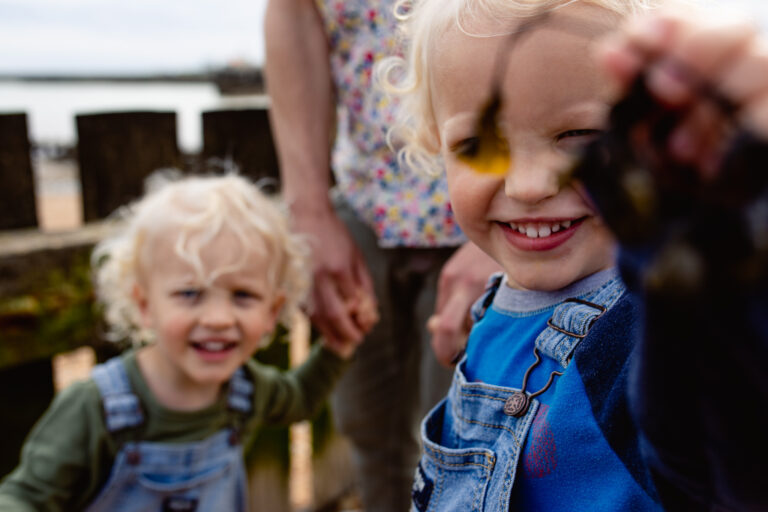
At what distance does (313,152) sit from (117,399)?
0.81 m

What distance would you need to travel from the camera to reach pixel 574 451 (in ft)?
2.60

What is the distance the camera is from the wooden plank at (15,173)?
6.06ft

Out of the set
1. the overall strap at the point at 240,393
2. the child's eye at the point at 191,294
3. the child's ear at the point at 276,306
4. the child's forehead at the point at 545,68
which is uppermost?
the child's forehead at the point at 545,68

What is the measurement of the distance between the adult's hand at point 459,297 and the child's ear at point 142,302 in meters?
0.82

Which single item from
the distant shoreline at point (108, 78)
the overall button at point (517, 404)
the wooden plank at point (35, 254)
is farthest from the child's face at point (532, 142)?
the distant shoreline at point (108, 78)

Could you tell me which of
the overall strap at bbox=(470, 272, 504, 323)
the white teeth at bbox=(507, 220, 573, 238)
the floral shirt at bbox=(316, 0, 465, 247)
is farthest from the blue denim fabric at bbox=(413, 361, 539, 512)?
the floral shirt at bbox=(316, 0, 465, 247)

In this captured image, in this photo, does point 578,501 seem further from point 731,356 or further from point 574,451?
point 731,356

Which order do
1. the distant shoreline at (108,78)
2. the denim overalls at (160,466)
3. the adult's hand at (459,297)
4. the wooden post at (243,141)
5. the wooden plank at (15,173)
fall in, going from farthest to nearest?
the distant shoreline at (108,78) < the wooden post at (243,141) < the wooden plank at (15,173) < the denim overalls at (160,466) < the adult's hand at (459,297)

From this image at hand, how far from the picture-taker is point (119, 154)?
2.07 m

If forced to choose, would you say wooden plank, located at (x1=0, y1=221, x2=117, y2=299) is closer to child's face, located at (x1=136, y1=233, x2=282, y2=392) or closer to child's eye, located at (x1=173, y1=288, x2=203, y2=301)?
child's face, located at (x1=136, y1=233, x2=282, y2=392)

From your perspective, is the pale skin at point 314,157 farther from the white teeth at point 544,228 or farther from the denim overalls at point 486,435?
the white teeth at point 544,228

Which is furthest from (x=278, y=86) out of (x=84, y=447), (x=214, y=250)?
(x=84, y=447)

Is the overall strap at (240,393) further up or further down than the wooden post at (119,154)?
further down

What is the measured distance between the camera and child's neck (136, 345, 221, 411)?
1.74m
